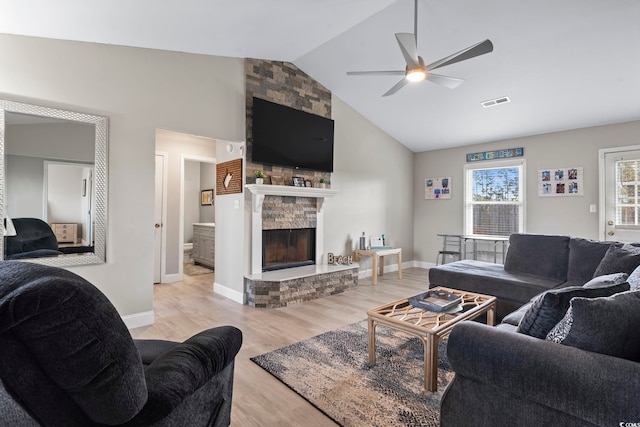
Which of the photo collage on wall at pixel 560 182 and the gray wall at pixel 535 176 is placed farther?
the photo collage on wall at pixel 560 182

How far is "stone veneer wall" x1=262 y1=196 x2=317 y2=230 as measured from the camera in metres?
4.32

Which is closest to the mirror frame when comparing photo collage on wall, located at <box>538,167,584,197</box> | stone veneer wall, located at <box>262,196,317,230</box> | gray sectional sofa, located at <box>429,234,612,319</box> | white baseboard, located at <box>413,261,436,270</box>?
stone veneer wall, located at <box>262,196,317,230</box>

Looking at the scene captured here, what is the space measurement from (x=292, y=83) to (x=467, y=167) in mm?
3693

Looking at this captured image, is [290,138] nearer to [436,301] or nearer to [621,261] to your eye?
[436,301]

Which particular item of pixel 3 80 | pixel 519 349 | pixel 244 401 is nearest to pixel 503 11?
pixel 519 349

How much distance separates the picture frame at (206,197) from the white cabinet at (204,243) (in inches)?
24.8

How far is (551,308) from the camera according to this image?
143cm

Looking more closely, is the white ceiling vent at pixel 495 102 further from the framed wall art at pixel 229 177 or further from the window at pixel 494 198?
the framed wall art at pixel 229 177

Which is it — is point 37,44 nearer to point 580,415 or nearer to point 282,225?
point 282,225

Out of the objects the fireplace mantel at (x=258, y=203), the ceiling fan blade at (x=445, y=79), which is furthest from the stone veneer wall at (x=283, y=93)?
the ceiling fan blade at (x=445, y=79)

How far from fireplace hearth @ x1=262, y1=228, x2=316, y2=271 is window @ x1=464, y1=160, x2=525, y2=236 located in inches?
126

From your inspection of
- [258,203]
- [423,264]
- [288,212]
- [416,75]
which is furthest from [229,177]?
[423,264]

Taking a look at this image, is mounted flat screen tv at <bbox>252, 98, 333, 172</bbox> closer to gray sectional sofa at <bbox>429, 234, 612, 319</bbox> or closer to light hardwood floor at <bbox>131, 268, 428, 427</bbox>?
light hardwood floor at <bbox>131, 268, 428, 427</bbox>

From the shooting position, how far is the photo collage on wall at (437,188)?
20.9ft
